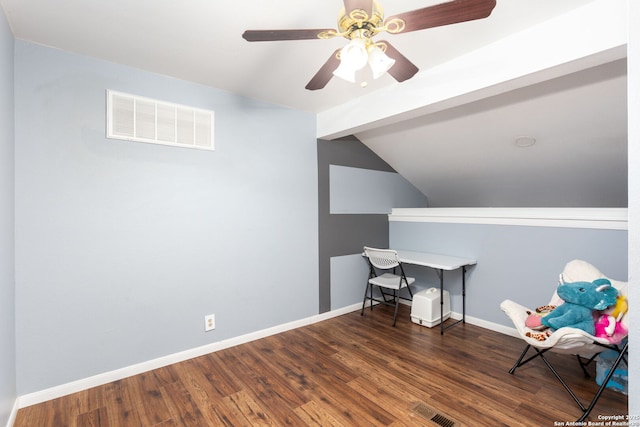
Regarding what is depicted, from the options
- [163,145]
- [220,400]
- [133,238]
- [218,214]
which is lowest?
[220,400]

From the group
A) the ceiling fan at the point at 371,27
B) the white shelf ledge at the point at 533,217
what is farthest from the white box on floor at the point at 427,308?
the ceiling fan at the point at 371,27

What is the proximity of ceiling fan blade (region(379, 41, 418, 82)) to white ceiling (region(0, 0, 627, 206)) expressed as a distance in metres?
0.30

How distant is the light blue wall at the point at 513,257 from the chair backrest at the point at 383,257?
0.72 metres

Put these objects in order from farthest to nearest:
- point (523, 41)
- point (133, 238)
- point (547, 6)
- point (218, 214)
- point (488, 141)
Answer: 1. point (488, 141)
2. point (218, 214)
3. point (133, 238)
4. point (523, 41)
5. point (547, 6)

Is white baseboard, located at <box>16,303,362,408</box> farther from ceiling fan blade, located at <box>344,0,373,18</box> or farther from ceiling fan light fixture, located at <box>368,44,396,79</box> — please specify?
ceiling fan blade, located at <box>344,0,373,18</box>

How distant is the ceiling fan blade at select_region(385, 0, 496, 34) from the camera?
116 cm

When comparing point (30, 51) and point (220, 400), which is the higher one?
point (30, 51)

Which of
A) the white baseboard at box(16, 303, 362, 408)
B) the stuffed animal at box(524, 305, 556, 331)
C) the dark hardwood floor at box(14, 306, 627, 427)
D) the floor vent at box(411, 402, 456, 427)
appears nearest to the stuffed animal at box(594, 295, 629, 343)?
the stuffed animal at box(524, 305, 556, 331)

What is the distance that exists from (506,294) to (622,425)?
1378 millimetres

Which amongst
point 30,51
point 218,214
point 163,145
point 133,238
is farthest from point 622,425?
point 30,51

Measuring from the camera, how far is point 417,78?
7.86 ft

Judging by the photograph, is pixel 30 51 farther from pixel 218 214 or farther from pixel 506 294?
pixel 506 294

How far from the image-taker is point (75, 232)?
6.82 ft

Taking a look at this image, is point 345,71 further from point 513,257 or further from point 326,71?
point 513,257
